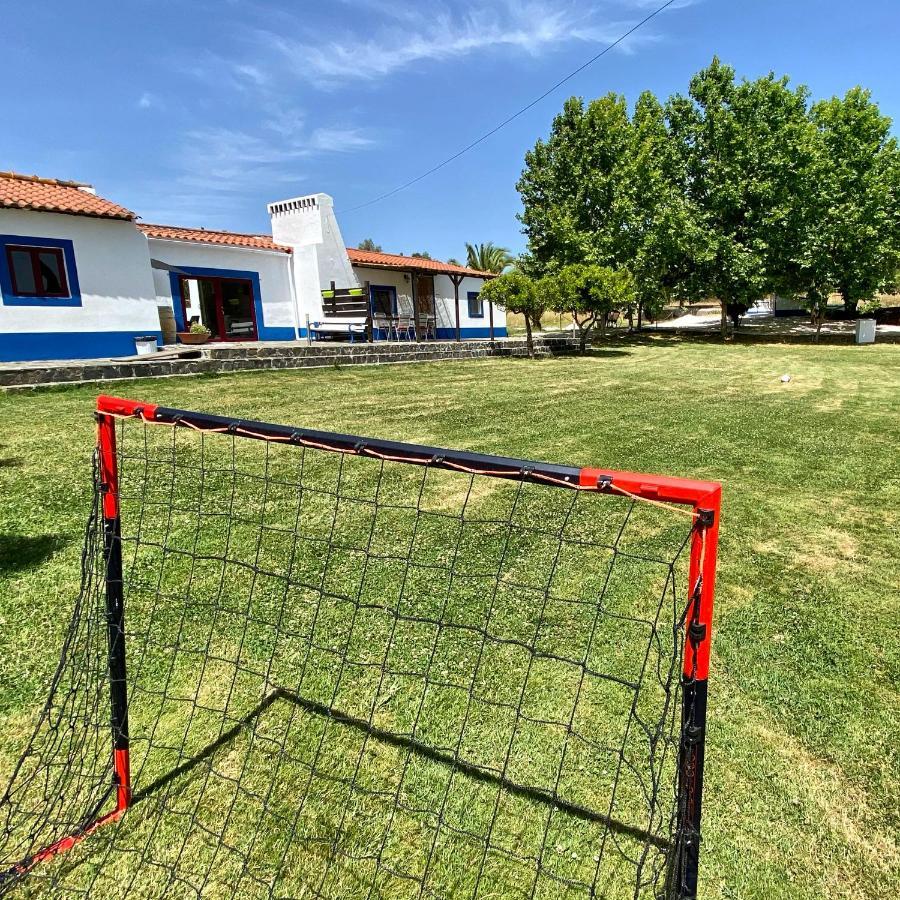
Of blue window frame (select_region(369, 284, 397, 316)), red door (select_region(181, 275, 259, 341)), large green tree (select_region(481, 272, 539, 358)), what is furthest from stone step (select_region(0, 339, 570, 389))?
blue window frame (select_region(369, 284, 397, 316))

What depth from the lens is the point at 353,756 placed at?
7.66 feet

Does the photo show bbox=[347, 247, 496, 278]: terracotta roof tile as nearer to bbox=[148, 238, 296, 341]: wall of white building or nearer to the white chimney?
the white chimney

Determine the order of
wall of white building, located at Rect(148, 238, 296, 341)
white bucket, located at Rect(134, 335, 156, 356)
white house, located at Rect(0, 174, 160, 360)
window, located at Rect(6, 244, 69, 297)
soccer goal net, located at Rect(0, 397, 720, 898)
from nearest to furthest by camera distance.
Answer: soccer goal net, located at Rect(0, 397, 720, 898) < white house, located at Rect(0, 174, 160, 360) < window, located at Rect(6, 244, 69, 297) < white bucket, located at Rect(134, 335, 156, 356) < wall of white building, located at Rect(148, 238, 296, 341)

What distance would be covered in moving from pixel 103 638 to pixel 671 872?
2888mm

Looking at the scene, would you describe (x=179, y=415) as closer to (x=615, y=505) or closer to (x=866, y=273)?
(x=615, y=505)

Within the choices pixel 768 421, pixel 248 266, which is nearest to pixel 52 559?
pixel 768 421

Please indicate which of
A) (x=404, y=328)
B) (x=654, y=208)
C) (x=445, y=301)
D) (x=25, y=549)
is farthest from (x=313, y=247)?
(x=25, y=549)

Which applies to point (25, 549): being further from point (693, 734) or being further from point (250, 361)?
point (250, 361)

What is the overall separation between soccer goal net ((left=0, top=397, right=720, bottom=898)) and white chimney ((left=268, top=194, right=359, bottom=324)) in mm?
16243

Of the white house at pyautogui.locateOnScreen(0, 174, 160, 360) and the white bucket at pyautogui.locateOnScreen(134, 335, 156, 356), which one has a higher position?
the white house at pyautogui.locateOnScreen(0, 174, 160, 360)

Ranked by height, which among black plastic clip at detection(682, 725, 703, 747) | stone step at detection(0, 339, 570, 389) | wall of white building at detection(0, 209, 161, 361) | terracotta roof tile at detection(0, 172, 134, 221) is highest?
terracotta roof tile at detection(0, 172, 134, 221)

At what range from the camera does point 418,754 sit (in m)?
2.34

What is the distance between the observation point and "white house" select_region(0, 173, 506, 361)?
42.1 feet

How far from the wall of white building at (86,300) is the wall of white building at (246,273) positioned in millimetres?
1145
